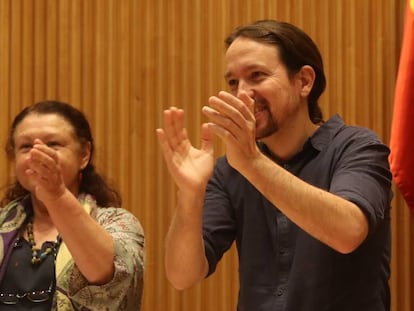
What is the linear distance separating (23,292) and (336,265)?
784 millimetres

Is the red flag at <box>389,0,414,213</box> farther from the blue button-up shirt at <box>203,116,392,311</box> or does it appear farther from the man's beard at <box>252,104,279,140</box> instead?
the man's beard at <box>252,104,279,140</box>

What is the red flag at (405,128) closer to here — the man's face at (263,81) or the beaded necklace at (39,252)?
the man's face at (263,81)

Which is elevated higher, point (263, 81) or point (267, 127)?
point (263, 81)

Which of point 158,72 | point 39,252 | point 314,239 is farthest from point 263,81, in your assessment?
point 158,72

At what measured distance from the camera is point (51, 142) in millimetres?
1890

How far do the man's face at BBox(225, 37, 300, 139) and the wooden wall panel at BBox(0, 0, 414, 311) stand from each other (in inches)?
33.4

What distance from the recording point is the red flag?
2.25 m

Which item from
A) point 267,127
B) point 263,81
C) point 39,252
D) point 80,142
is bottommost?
point 39,252

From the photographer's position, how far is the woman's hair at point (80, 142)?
195 cm

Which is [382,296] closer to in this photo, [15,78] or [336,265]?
[336,265]

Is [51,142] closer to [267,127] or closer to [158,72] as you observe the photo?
[267,127]

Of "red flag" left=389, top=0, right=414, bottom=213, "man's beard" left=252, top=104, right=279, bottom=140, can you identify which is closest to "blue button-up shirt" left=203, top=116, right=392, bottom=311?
"man's beard" left=252, top=104, right=279, bottom=140

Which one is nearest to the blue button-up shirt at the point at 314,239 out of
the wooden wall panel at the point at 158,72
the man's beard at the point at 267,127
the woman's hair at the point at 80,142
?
the man's beard at the point at 267,127

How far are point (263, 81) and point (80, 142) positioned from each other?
0.56m
